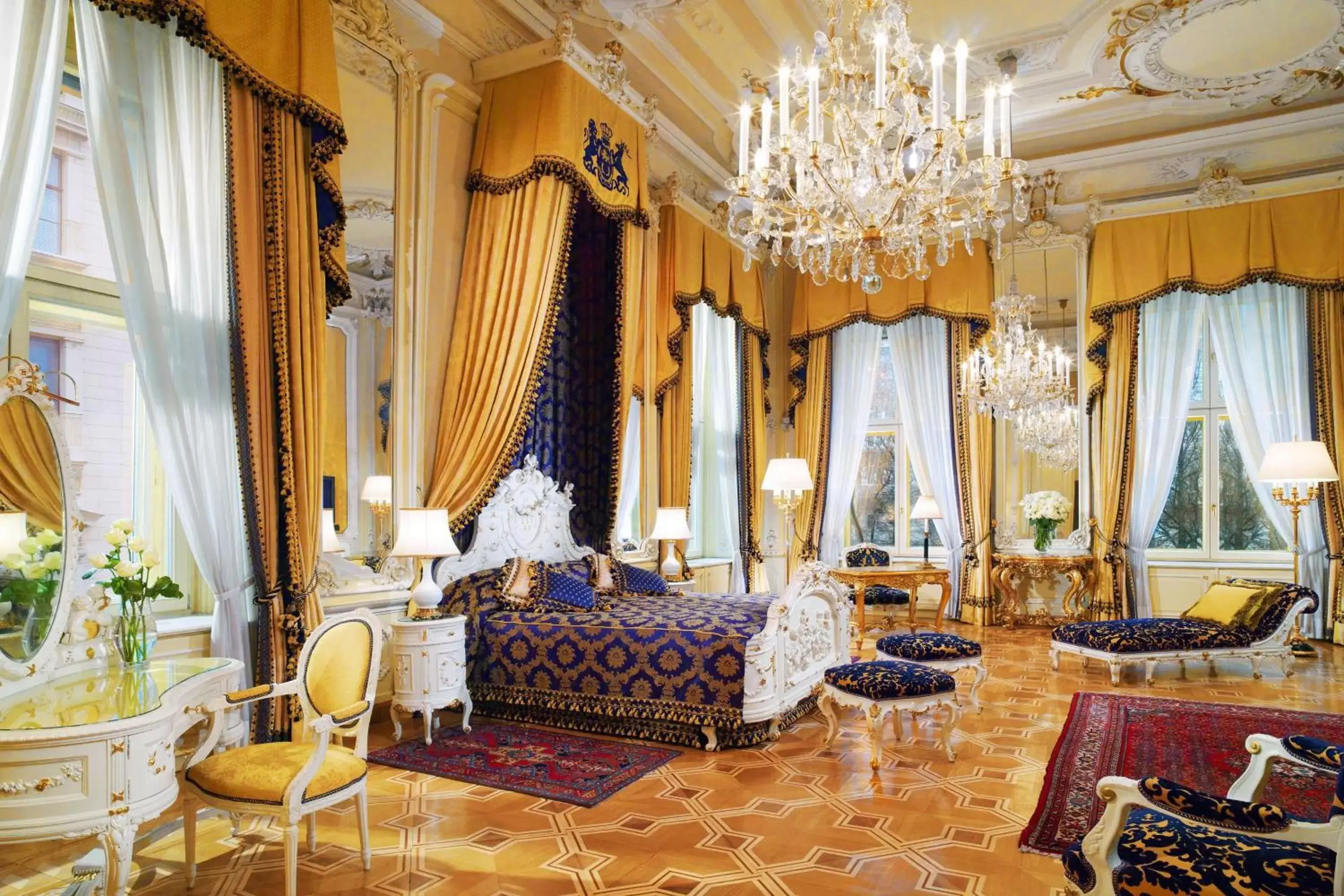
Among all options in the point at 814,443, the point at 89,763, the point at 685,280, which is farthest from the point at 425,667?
the point at 814,443

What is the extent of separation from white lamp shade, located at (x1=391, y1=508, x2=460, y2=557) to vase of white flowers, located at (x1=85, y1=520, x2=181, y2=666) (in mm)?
1316

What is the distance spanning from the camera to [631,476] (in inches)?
258

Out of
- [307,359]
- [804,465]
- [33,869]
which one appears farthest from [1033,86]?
[33,869]

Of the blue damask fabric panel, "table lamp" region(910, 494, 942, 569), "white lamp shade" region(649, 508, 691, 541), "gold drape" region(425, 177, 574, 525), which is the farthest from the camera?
"table lamp" region(910, 494, 942, 569)

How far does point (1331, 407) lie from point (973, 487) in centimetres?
277

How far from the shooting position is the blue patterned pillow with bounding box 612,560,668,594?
533 cm

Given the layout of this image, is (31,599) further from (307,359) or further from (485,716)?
(485,716)

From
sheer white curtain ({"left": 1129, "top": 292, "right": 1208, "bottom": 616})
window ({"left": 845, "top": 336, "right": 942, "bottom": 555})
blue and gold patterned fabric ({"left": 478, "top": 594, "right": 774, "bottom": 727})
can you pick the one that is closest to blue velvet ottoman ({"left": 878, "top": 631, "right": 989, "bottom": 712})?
blue and gold patterned fabric ({"left": 478, "top": 594, "right": 774, "bottom": 727})

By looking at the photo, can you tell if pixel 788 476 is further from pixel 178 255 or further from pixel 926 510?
pixel 178 255

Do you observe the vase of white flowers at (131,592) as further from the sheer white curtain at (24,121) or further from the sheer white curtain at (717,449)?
the sheer white curtain at (717,449)

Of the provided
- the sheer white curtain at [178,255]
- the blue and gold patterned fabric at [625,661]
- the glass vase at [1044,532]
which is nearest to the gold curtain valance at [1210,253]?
the glass vase at [1044,532]

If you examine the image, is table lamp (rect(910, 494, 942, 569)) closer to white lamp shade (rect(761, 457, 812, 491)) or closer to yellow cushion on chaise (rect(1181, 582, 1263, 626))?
white lamp shade (rect(761, 457, 812, 491))

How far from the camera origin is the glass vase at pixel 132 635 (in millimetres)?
2598

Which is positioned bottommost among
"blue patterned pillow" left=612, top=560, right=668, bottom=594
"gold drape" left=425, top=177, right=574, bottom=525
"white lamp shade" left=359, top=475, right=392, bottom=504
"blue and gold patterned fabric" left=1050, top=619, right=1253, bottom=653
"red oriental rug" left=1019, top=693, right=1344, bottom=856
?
"red oriental rug" left=1019, top=693, right=1344, bottom=856
